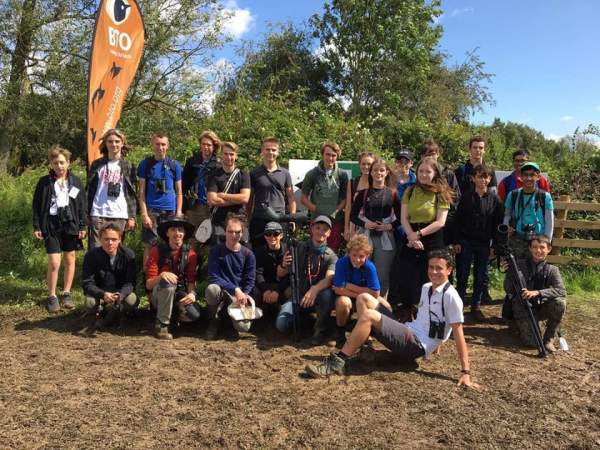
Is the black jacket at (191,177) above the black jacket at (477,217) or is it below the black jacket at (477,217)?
above

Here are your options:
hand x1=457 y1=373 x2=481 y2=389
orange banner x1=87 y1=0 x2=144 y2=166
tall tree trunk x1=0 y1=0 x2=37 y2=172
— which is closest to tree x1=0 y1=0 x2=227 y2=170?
tall tree trunk x1=0 y1=0 x2=37 y2=172

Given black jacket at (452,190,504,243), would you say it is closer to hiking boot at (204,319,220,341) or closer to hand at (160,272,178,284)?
hiking boot at (204,319,220,341)

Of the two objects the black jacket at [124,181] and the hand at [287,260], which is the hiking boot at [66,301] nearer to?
the black jacket at [124,181]

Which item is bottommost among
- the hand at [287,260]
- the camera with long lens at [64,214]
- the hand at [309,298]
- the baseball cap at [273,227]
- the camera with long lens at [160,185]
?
the hand at [309,298]

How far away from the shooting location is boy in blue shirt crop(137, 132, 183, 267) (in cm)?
593

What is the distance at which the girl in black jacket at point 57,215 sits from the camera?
6.06 meters

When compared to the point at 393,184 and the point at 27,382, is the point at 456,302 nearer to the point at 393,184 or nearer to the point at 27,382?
the point at 393,184

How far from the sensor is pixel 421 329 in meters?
4.52

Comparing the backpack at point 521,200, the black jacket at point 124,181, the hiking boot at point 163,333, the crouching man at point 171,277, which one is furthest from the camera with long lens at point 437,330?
the black jacket at point 124,181

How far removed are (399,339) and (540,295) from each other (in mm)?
1765

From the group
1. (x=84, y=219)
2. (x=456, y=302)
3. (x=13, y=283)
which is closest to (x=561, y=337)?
(x=456, y=302)

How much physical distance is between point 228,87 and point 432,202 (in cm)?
1384

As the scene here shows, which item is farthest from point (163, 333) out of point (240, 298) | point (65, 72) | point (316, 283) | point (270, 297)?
point (65, 72)

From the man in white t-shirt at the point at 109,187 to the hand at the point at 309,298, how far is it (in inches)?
92.8
